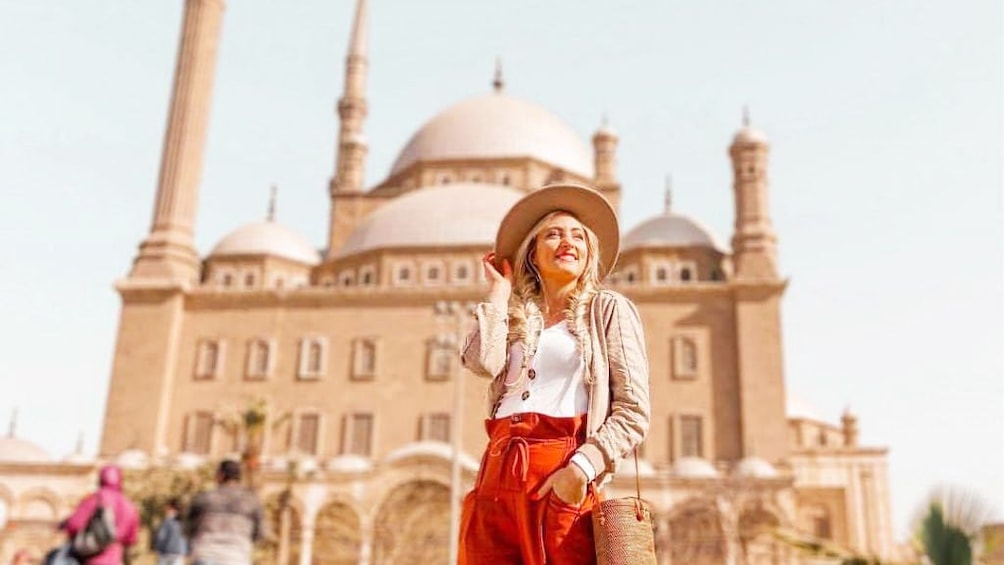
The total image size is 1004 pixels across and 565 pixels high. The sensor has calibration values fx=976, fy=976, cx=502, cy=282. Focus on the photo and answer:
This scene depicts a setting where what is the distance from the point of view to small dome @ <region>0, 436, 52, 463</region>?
4088 centimetres

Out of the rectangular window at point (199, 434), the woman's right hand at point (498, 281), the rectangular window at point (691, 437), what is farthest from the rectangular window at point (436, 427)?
the woman's right hand at point (498, 281)

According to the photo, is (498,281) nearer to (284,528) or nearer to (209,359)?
(284,528)

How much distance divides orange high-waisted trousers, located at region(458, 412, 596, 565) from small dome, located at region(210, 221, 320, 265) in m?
37.2

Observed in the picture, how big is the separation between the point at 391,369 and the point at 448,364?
188 cm

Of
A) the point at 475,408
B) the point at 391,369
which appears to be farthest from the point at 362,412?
the point at 475,408

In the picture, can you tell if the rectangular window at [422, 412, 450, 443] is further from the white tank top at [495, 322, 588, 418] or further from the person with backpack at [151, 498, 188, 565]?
the white tank top at [495, 322, 588, 418]

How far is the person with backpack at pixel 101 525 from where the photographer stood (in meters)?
6.66

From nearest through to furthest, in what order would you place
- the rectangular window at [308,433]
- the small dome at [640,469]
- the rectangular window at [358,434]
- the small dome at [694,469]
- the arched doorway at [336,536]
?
the small dome at [640,469], the arched doorway at [336,536], the small dome at [694,469], the rectangular window at [358,434], the rectangular window at [308,433]

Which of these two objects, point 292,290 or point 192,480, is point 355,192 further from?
point 192,480

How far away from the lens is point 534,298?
3453 millimetres

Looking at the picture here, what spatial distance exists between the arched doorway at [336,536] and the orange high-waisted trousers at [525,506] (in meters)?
25.0

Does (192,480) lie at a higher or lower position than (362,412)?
lower

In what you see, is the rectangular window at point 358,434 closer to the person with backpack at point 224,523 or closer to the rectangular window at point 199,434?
the rectangular window at point 199,434

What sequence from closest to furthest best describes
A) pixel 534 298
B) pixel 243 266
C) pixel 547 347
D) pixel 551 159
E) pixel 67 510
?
pixel 547 347
pixel 534 298
pixel 67 510
pixel 243 266
pixel 551 159
